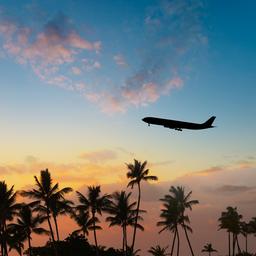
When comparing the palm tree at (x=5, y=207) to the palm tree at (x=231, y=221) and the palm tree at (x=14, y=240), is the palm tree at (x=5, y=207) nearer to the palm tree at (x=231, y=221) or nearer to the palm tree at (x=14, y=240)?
the palm tree at (x=14, y=240)

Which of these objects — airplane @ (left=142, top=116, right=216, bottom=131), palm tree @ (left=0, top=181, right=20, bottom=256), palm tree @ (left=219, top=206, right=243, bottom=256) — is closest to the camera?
palm tree @ (left=0, top=181, right=20, bottom=256)

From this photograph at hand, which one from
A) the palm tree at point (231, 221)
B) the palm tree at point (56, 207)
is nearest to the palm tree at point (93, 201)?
the palm tree at point (56, 207)

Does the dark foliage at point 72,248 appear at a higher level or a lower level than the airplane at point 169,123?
lower

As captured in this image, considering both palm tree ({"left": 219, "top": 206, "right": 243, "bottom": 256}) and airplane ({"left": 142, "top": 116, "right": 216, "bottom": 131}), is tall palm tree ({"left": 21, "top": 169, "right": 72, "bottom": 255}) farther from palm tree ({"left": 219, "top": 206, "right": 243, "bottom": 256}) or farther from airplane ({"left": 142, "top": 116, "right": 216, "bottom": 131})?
palm tree ({"left": 219, "top": 206, "right": 243, "bottom": 256})

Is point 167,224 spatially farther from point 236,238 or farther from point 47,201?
point 236,238

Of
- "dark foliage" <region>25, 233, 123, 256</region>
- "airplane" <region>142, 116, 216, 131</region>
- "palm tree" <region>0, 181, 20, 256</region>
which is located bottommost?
"dark foliage" <region>25, 233, 123, 256</region>

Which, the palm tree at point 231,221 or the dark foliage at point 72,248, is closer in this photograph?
the dark foliage at point 72,248

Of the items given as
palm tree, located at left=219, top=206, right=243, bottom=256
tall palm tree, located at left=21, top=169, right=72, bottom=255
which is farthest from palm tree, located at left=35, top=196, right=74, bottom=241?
palm tree, located at left=219, top=206, right=243, bottom=256

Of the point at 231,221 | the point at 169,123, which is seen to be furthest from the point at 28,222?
the point at 231,221

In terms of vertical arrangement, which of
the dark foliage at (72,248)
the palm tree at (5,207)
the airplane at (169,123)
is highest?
the airplane at (169,123)

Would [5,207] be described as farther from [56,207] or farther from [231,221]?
[231,221]

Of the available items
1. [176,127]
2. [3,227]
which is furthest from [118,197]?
[3,227]

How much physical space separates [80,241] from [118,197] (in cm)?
1082

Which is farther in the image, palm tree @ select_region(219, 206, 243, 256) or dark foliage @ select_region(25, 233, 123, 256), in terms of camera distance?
palm tree @ select_region(219, 206, 243, 256)
